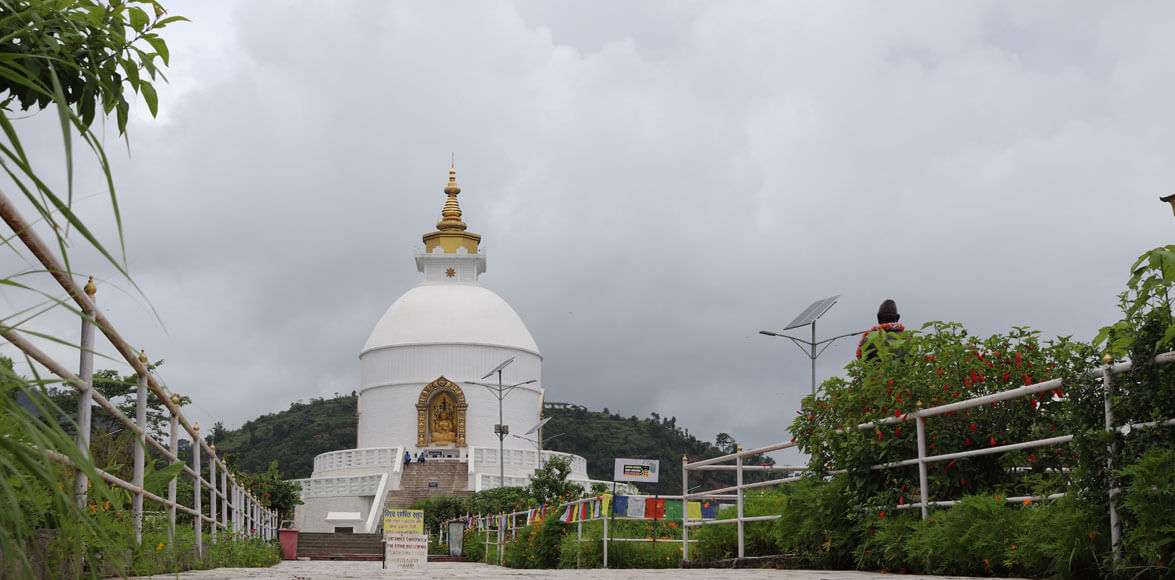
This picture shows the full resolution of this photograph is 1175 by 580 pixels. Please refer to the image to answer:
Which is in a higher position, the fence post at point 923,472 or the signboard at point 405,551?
the fence post at point 923,472

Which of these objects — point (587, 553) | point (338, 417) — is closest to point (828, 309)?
point (587, 553)

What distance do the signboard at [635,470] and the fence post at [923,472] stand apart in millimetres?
6372

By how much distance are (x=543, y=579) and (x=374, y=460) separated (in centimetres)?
4256

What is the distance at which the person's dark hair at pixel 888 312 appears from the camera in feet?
39.7

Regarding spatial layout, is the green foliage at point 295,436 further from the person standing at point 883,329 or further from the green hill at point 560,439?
the person standing at point 883,329

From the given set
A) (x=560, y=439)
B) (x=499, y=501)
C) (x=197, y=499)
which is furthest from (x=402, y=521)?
(x=560, y=439)

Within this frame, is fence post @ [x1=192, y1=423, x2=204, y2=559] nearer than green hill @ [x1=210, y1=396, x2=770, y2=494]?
Yes

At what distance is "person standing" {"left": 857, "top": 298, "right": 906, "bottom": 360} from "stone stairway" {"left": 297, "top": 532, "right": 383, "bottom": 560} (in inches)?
835

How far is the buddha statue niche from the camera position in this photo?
173 ft

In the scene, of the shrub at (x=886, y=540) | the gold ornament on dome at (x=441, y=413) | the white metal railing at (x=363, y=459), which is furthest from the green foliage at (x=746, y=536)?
the gold ornament on dome at (x=441, y=413)

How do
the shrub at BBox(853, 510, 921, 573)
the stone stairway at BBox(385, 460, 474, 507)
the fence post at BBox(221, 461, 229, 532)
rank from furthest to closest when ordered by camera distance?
the stone stairway at BBox(385, 460, 474, 507) → the fence post at BBox(221, 461, 229, 532) → the shrub at BBox(853, 510, 921, 573)

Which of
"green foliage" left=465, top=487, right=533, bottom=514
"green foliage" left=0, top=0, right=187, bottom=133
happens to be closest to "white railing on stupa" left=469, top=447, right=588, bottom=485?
"green foliage" left=465, top=487, right=533, bottom=514

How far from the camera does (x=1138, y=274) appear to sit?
511 cm

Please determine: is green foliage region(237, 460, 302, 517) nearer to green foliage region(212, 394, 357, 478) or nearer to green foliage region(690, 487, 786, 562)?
green foliage region(690, 487, 786, 562)
